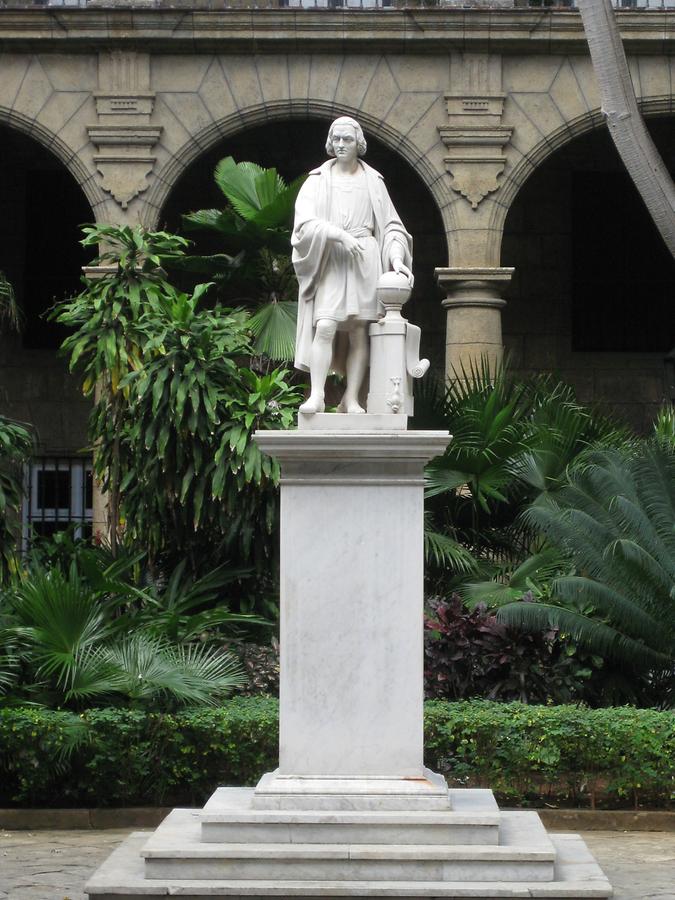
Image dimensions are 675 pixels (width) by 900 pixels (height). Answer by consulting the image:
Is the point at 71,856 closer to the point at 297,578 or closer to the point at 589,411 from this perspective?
the point at 297,578

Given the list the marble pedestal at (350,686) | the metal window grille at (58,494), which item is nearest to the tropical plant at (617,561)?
the marble pedestal at (350,686)

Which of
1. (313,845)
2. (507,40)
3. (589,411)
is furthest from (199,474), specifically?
(507,40)

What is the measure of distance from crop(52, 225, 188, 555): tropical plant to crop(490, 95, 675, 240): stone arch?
3944 millimetres

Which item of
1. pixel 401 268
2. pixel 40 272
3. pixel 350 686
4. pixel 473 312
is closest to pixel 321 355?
pixel 401 268

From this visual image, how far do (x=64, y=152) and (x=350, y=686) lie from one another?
10448 millimetres

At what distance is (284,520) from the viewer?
7.77 meters

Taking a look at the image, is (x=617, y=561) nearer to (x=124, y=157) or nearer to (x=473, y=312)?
(x=473, y=312)

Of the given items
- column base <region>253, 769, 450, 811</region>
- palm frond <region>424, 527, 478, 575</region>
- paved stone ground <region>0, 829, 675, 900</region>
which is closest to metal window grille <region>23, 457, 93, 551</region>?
palm frond <region>424, 527, 478, 575</region>

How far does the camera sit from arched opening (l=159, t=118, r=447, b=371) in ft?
67.0

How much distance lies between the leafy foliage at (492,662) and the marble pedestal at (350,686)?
383cm

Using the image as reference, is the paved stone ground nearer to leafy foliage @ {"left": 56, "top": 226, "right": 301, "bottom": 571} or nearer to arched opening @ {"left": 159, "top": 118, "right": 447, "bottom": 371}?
leafy foliage @ {"left": 56, "top": 226, "right": 301, "bottom": 571}

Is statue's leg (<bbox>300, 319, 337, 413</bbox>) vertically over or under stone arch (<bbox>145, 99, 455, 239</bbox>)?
under

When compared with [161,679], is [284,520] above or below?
Result: above

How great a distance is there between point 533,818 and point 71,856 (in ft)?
9.27
